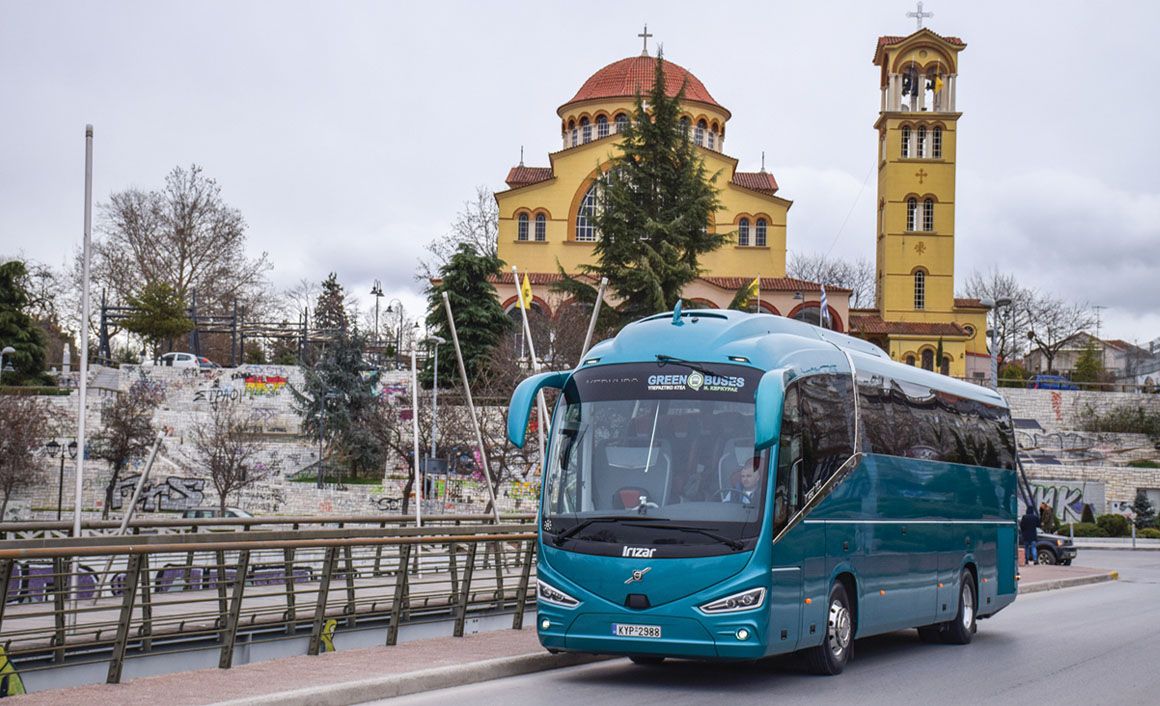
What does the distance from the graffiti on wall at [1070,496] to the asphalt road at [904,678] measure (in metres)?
44.3

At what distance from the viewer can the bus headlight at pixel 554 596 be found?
40.9 ft

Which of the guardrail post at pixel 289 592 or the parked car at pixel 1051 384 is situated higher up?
the parked car at pixel 1051 384

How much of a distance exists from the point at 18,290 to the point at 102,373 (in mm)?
7992

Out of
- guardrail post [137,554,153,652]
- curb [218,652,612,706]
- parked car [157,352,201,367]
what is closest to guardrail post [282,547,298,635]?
guardrail post [137,554,153,652]

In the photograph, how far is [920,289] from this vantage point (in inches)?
3250

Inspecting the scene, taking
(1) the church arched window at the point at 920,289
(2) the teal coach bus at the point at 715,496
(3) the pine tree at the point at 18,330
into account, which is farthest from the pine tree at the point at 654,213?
(1) the church arched window at the point at 920,289

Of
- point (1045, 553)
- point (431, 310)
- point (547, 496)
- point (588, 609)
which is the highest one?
point (431, 310)

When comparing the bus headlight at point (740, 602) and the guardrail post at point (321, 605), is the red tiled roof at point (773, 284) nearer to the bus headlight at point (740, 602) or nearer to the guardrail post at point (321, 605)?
the guardrail post at point (321, 605)

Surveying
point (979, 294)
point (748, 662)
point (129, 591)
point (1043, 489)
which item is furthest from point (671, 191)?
point (979, 294)

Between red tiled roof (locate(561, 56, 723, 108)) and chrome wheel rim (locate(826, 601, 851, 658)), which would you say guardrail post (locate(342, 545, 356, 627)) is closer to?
chrome wheel rim (locate(826, 601, 851, 658))

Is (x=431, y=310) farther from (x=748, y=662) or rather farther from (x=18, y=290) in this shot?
(x=748, y=662)

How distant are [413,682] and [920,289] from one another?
74886 millimetres

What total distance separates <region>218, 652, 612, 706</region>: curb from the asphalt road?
13 cm

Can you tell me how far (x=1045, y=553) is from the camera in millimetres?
39406
